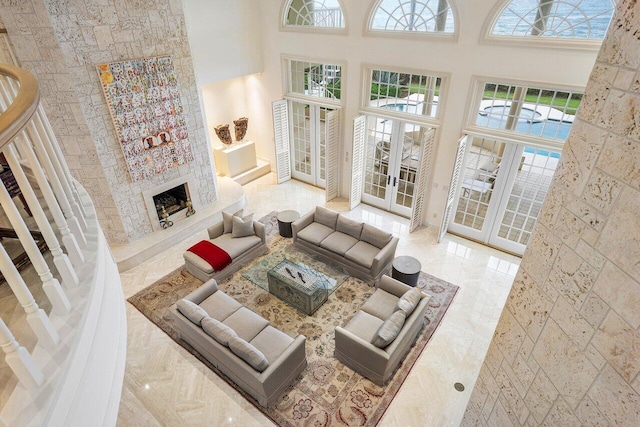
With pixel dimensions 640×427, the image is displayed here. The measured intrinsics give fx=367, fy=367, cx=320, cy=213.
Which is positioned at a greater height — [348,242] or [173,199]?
[173,199]

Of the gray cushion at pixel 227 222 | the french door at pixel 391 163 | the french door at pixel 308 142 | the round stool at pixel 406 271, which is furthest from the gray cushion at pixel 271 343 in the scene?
the french door at pixel 308 142

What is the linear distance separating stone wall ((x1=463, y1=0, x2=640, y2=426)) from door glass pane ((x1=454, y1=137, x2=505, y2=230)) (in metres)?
4.84

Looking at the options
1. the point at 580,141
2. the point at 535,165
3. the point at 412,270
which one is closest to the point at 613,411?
→ the point at 580,141

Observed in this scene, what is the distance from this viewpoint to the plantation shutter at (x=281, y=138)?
988cm

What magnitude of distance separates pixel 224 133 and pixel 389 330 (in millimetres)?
7548

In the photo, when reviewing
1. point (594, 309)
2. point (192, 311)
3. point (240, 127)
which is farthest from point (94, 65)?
point (594, 309)

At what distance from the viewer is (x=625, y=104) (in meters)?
2.09

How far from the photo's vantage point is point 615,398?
7.64 feet

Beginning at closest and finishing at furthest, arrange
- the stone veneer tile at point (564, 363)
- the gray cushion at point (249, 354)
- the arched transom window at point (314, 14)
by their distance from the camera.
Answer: the stone veneer tile at point (564, 363) → the gray cushion at point (249, 354) → the arched transom window at point (314, 14)

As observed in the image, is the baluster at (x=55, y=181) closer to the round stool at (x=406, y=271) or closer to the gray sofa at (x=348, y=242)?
the gray sofa at (x=348, y=242)

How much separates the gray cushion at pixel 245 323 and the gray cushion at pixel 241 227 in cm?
209

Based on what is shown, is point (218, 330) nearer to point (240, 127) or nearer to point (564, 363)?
point (564, 363)

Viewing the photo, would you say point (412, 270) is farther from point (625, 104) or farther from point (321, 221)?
point (625, 104)

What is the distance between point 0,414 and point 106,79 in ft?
20.8
